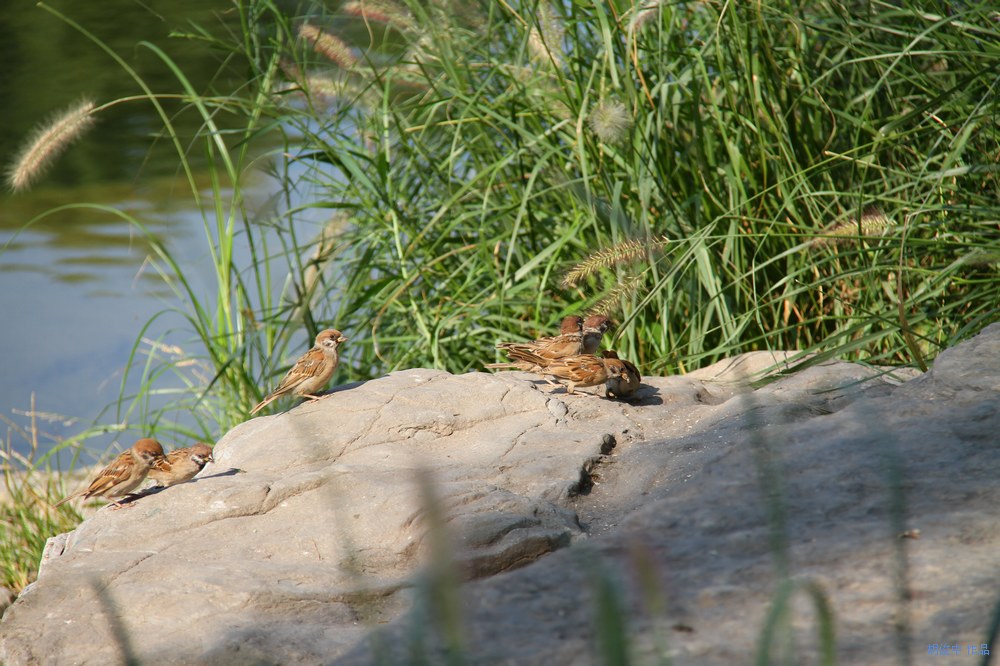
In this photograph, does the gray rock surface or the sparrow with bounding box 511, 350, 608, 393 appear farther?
the sparrow with bounding box 511, 350, 608, 393

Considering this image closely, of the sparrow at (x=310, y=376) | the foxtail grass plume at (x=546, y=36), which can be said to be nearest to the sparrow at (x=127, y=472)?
the sparrow at (x=310, y=376)

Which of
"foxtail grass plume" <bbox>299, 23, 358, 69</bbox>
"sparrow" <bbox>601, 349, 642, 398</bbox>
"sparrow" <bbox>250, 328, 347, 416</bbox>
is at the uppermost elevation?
"foxtail grass plume" <bbox>299, 23, 358, 69</bbox>

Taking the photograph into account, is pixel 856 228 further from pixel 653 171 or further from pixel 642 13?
→ pixel 642 13

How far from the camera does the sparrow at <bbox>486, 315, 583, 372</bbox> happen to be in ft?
15.1

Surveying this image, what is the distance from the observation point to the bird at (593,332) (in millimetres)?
4688

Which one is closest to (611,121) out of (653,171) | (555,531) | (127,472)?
(653,171)

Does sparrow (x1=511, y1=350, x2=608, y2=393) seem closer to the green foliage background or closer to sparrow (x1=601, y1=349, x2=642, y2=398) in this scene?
sparrow (x1=601, y1=349, x2=642, y2=398)

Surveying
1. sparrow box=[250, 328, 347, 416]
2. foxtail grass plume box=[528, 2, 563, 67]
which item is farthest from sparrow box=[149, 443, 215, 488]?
foxtail grass plume box=[528, 2, 563, 67]

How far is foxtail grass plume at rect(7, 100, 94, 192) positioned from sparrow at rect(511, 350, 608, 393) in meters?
2.80

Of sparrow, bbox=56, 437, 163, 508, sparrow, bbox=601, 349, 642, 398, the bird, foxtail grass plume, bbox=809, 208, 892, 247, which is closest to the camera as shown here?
sparrow, bbox=56, 437, 163, 508

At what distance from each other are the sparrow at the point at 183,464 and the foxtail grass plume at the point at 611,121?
2.26 meters

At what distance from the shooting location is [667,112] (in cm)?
521

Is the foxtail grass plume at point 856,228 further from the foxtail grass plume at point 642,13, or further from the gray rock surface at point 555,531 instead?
the foxtail grass plume at point 642,13

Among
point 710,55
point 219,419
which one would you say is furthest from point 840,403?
point 219,419
